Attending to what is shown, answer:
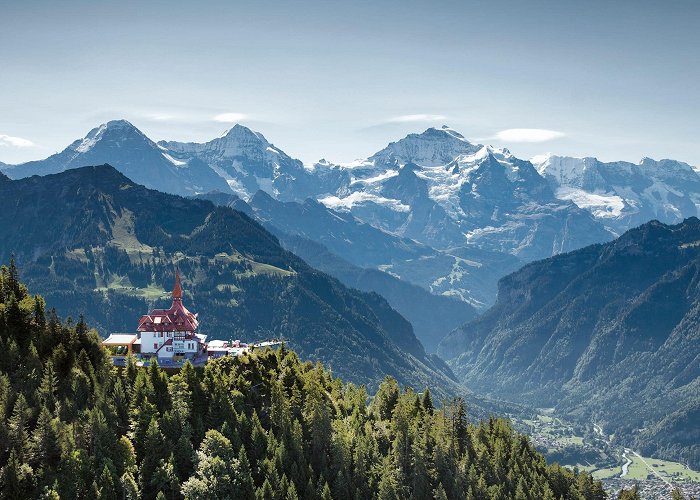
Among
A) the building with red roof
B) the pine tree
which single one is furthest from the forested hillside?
the building with red roof

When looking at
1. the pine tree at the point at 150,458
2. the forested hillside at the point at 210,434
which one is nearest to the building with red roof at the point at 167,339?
the forested hillside at the point at 210,434

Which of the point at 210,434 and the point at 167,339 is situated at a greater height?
the point at 167,339

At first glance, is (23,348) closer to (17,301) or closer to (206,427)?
(17,301)

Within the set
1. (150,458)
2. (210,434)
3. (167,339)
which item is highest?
(167,339)

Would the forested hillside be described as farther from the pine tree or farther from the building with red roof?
the building with red roof

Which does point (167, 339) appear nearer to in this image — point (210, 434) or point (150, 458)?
point (210, 434)

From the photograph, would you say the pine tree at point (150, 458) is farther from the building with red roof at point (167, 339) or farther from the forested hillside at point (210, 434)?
the building with red roof at point (167, 339)

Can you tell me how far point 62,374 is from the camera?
152750mm

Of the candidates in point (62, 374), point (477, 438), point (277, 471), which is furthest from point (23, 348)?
point (477, 438)

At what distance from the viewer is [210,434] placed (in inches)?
5787

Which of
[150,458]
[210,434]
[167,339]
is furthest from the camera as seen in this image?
[167,339]

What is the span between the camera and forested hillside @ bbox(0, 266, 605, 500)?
133125 mm

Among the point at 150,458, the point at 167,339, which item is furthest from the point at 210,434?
the point at 167,339

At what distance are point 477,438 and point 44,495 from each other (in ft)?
351
